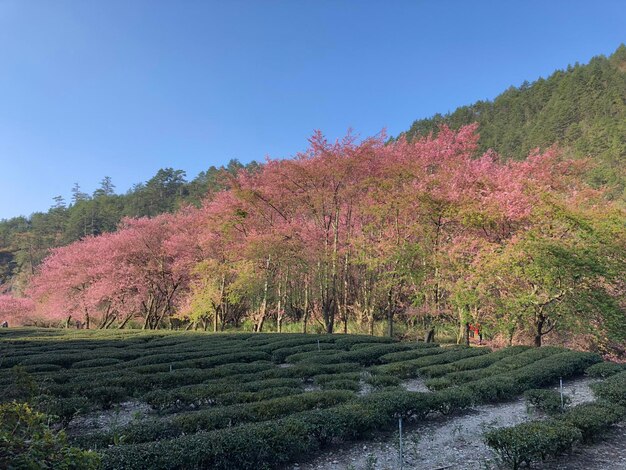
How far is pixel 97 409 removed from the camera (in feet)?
28.6

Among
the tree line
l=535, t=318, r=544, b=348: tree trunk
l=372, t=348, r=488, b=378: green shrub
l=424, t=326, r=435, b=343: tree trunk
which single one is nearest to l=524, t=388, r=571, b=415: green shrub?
l=372, t=348, r=488, b=378: green shrub

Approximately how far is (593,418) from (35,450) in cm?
814

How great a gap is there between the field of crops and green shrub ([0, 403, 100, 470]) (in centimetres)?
26

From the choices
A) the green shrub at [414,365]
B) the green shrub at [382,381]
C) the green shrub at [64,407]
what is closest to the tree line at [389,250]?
the green shrub at [414,365]

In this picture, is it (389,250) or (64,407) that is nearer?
(64,407)

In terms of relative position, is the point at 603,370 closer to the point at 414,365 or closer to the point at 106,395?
the point at 414,365

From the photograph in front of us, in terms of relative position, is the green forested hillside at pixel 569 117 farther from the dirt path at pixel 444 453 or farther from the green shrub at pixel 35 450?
the green shrub at pixel 35 450

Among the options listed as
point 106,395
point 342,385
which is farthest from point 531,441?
point 106,395

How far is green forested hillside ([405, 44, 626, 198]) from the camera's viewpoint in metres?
43.6

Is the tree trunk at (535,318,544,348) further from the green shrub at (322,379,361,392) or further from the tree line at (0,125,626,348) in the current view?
the green shrub at (322,379,361,392)

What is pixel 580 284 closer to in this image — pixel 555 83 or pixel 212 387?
pixel 212 387

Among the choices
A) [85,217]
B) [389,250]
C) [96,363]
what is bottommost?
[96,363]

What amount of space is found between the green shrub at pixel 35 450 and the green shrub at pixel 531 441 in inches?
217

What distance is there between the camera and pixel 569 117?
52.9 meters
